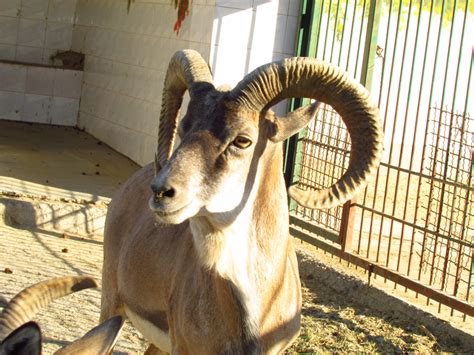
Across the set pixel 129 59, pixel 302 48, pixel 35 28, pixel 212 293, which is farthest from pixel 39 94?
pixel 212 293

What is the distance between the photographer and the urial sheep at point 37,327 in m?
3.67

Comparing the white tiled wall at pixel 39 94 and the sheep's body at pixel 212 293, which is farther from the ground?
the white tiled wall at pixel 39 94

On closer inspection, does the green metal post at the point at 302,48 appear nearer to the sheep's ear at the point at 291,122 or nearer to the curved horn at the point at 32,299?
the sheep's ear at the point at 291,122

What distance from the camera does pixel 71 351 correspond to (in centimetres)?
399

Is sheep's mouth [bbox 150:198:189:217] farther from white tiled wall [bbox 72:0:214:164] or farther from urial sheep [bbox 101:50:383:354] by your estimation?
white tiled wall [bbox 72:0:214:164]

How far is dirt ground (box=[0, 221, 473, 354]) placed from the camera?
24.0 ft

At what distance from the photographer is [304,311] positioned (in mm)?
8320

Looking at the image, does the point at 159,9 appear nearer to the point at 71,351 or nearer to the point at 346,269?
the point at 346,269

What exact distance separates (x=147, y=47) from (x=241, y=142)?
346 inches

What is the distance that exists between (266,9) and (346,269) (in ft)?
10.1

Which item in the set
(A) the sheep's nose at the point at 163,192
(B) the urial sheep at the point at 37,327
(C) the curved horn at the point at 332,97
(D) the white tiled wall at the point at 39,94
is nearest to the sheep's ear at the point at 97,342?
(B) the urial sheep at the point at 37,327

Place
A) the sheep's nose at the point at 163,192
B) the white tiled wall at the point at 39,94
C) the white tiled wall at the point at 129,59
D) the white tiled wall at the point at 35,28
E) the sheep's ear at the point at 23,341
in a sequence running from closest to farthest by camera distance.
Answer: the sheep's ear at the point at 23,341
the sheep's nose at the point at 163,192
the white tiled wall at the point at 129,59
the white tiled wall at the point at 39,94
the white tiled wall at the point at 35,28

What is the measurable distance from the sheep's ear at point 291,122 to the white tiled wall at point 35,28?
12.3 meters

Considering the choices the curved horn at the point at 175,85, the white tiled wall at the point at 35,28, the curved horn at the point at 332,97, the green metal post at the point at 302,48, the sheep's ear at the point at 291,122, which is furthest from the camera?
the white tiled wall at the point at 35,28
